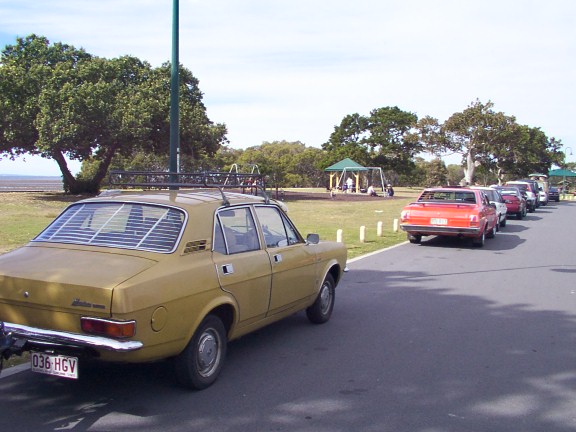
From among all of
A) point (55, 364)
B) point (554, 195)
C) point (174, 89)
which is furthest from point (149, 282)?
point (554, 195)

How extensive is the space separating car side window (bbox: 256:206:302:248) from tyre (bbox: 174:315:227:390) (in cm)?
120

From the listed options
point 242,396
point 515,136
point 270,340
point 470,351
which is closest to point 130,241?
point 242,396

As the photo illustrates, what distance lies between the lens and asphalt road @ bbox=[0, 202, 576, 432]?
4234 mm

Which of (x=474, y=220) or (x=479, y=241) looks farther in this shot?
(x=479, y=241)

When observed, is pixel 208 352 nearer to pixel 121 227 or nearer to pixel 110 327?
pixel 110 327

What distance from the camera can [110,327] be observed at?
13.1 ft

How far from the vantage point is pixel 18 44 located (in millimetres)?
30891

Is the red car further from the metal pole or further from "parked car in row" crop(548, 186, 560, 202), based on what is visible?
"parked car in row" crop(548, 186, 560, 202)

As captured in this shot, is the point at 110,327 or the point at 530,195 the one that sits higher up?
the point at 530,195

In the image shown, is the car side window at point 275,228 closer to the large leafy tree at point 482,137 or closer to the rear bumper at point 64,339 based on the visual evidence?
the rear bumper at point 64,339

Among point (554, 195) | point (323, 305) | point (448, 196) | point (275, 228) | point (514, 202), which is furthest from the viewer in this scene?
point (554, 195)

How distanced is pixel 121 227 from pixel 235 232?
1.07 meters

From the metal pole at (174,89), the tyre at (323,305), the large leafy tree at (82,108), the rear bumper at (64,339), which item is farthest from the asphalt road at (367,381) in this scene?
the large leafy tree at (82,108)

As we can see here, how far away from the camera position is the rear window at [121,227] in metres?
4.75
